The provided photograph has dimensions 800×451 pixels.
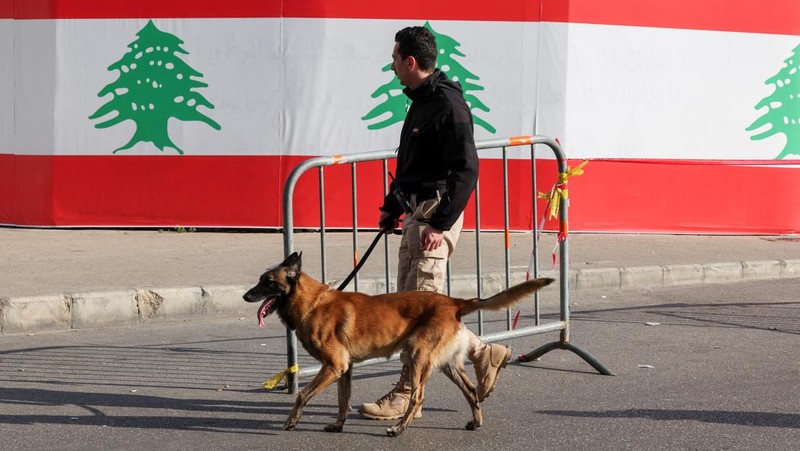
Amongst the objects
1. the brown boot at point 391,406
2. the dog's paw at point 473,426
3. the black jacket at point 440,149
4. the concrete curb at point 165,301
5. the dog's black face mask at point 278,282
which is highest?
the black jacket at point 440,149

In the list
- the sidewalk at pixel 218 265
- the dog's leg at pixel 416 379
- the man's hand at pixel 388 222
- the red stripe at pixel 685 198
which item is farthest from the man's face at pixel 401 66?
the red stripe at pixel 685 198

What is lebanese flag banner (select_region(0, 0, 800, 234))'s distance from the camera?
12891mm

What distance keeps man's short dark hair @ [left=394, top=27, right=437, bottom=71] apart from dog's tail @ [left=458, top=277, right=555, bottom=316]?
3.94 ft

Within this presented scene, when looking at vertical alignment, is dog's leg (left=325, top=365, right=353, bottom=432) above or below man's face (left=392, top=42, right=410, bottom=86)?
below

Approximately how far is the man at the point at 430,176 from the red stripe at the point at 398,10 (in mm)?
6857

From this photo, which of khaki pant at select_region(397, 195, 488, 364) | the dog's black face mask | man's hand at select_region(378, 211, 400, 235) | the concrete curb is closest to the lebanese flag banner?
the concrete curb

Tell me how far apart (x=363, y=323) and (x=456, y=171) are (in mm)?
885

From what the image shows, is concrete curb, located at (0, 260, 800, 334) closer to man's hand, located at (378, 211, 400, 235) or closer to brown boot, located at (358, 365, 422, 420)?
man's hand, located at (378, 211, 400, 235)

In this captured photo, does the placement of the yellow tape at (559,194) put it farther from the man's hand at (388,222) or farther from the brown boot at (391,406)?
the brown boot at (391,406)

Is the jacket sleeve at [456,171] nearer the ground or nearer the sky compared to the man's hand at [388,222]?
nearer the sky

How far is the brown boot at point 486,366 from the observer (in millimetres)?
6102

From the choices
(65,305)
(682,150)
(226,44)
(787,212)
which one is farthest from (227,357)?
(787,212)

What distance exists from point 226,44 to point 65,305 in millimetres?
4899

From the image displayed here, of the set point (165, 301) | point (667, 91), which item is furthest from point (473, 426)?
point (667, 91)
